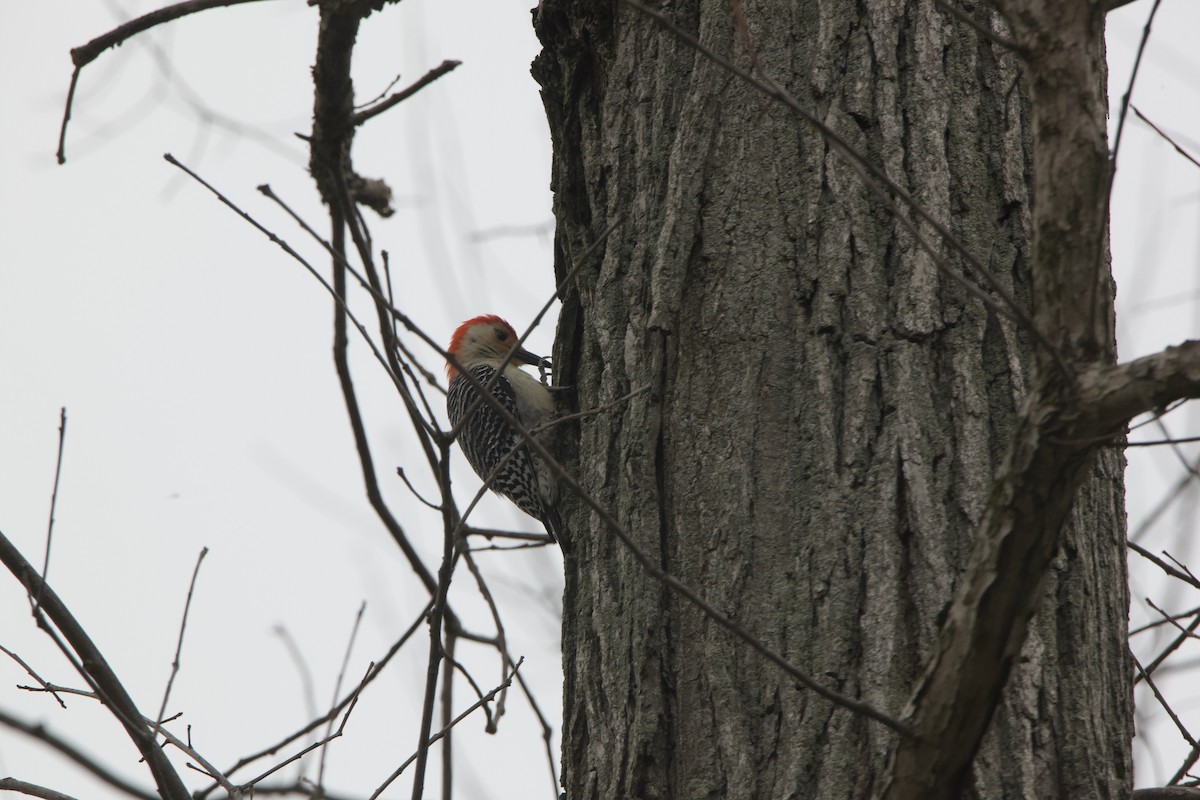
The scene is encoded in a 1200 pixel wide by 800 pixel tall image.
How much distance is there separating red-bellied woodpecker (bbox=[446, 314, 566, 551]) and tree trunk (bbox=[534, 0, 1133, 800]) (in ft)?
5.78

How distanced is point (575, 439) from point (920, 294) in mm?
→ 1349

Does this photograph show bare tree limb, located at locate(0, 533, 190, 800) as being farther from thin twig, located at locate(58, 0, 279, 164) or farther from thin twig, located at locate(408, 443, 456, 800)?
thin twig, located at locate(58, 0, 279, 164)

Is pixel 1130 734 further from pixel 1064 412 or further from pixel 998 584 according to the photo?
pixel 1064 412

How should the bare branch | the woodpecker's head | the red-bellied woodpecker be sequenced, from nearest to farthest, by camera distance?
the bare branch
the red-bellied woodpecker
the woodpecker's head

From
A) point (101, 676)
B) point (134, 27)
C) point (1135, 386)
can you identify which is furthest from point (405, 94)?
point (1135, 386)

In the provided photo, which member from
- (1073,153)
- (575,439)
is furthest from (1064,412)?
(575,439)

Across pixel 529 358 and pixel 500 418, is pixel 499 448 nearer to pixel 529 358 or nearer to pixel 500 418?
pixel 529 358

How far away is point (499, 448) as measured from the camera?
5.56 metres

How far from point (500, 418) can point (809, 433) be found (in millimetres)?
2083

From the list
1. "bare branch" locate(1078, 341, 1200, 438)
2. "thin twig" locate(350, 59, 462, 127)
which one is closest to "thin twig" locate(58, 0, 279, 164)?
"thin twig" locate(350, 59, 462, 127)

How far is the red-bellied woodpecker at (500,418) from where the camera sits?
491 cm

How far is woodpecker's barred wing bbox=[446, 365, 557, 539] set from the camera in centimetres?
509

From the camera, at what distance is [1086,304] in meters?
1.48

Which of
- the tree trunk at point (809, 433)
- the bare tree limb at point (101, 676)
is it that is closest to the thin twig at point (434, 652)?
the tree trunk at point (809, 433)
